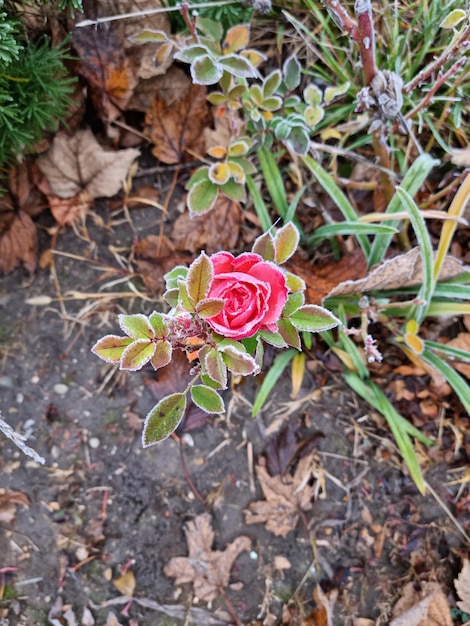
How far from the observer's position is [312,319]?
1.18 m

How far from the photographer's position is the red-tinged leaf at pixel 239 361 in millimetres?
1013

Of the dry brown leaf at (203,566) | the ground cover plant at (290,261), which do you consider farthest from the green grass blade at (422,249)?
the dry brown leaf at (203,566)

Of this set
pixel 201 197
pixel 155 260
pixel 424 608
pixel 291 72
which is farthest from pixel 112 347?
pixel 424 608

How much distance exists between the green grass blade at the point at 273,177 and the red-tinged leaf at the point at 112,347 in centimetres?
79

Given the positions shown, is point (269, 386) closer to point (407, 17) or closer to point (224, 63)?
point (224, 63)

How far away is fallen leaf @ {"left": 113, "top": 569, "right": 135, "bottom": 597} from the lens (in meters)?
1.62

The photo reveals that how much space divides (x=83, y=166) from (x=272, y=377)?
920 mm

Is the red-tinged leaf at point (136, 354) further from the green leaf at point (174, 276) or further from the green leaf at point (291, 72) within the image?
the green leaf at point (291, 72)

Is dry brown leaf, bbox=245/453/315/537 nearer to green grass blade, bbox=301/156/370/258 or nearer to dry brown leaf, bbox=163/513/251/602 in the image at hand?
dry brown leaf, bbox=163/513/251/602

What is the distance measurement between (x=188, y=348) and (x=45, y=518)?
88cm

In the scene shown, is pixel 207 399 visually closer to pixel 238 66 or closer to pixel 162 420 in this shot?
pixel 162 420

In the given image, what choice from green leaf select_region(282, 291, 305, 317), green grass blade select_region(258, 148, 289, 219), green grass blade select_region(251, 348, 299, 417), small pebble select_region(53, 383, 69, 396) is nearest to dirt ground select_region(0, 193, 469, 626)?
small pebble select_region(53, 383, 69, 396)

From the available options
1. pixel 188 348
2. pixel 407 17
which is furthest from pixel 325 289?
pixel 407 17

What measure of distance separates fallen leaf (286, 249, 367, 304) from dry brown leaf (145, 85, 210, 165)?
54 centimetres
